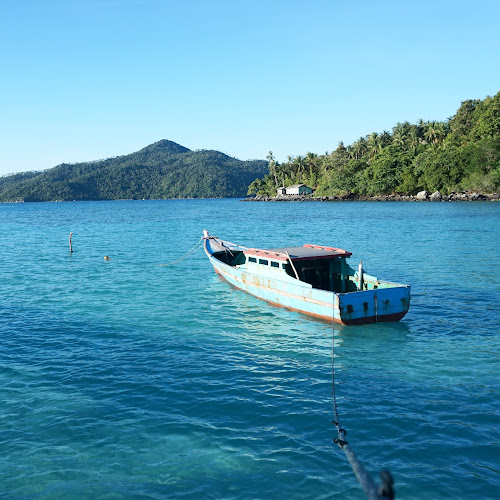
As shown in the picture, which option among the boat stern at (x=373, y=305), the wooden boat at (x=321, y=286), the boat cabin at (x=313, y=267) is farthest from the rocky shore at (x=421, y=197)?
the boat stern at (x=373, y=305)

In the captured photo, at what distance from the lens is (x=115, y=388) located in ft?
50.4

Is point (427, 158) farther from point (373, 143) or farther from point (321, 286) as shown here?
point (321, 286)

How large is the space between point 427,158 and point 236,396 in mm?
133675

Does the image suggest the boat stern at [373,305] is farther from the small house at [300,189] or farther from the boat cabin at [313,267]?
the small house at [300,189]

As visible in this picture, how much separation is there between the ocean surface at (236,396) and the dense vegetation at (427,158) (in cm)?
10116

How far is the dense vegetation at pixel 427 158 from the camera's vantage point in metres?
118

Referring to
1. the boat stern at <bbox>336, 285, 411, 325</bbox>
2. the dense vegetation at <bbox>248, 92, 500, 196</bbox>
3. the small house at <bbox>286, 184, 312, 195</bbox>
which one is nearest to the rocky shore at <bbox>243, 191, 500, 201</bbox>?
the dense vegetation at <bbox>248, 92, 500, 196</bbox>

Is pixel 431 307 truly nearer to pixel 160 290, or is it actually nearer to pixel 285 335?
pixel 285 335

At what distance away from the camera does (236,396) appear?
14.7m

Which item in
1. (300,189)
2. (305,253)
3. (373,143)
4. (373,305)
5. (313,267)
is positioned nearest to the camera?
(373,305)

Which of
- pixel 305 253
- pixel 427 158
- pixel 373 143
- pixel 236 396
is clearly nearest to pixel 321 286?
pixel 305 253

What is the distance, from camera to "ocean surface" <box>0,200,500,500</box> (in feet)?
34.7

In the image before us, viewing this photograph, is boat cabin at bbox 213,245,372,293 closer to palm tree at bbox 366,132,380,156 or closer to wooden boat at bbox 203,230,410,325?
wooden boat at bbox 203,230,410,325

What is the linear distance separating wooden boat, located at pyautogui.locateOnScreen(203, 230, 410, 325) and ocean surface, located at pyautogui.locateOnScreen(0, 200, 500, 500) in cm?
82
